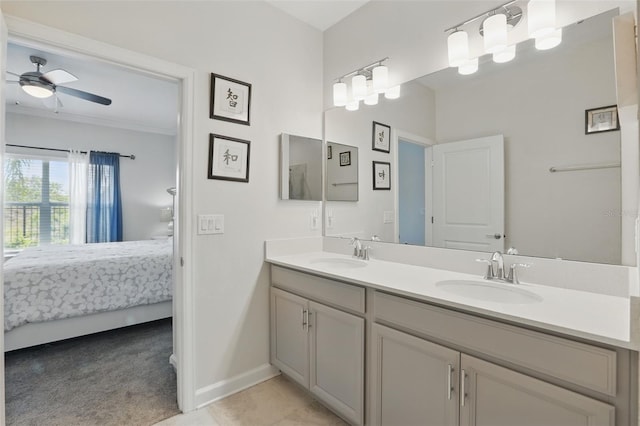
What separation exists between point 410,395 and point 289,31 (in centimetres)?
244

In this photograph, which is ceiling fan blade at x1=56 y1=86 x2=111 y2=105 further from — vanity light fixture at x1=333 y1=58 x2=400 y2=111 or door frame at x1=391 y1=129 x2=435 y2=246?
door frame at x1=391 y1=129 x2=435 y2=246

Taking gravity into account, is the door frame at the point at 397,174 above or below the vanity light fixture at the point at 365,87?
below

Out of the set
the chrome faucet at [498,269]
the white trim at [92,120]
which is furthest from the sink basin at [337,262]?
the white trim at [92,120]

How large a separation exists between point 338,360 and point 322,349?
128 millimetres

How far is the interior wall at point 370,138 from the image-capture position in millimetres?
1906

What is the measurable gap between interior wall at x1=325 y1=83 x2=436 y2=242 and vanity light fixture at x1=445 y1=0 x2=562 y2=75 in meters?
0.27

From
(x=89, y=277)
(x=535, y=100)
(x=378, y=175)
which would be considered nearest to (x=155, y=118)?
(x=89, y=277)

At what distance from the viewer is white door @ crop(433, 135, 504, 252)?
158cm

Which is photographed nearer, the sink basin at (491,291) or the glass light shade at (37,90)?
the sink basin at (491,291)

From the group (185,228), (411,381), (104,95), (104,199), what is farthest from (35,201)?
(411,381)

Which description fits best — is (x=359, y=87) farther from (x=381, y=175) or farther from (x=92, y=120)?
(x=92, y=120)

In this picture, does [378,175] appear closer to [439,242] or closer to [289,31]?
[439,242]

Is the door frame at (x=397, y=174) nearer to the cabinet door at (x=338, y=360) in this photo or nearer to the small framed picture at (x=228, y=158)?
the cabinet door at (x=338, y=360)

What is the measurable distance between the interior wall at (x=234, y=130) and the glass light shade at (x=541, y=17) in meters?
1.48
